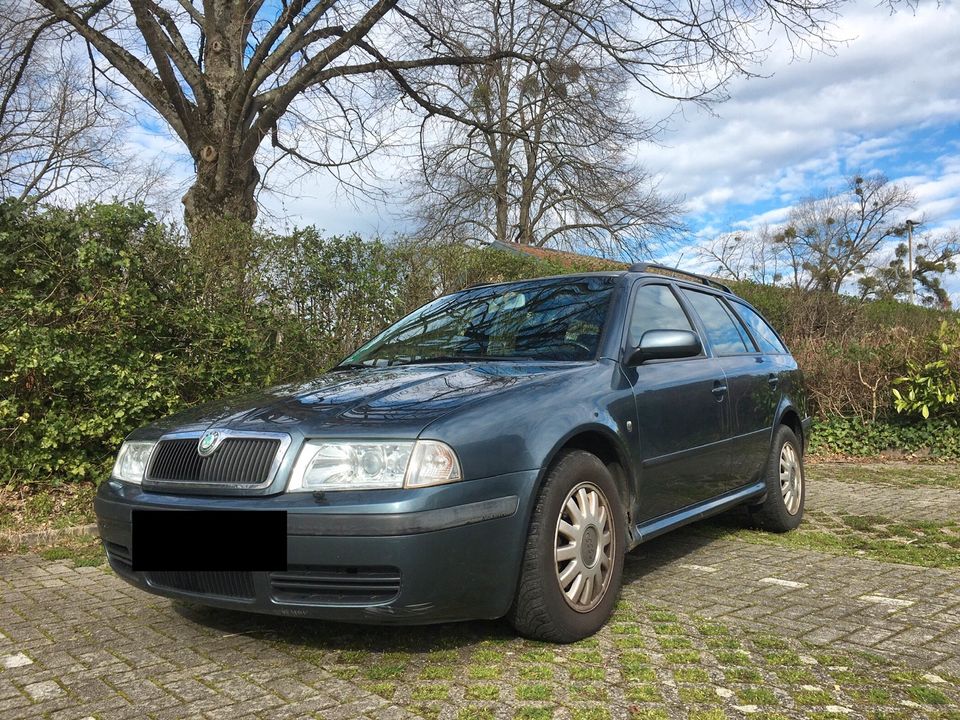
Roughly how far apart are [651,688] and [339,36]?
10751mm

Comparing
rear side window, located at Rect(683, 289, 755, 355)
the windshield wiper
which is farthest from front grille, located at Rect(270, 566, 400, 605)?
rear side window, located at Rect(683, 289, 755, 355)

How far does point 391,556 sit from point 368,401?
0.70 metres

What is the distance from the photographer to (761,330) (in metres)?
5.68

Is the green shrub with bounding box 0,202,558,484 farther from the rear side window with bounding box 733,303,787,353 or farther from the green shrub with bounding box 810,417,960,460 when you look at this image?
the green shrub with bounding box 810,417,960,460

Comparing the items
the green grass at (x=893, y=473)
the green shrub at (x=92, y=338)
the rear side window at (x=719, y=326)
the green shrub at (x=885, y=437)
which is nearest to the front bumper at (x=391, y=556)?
the rear side window at (x=719, y=326)

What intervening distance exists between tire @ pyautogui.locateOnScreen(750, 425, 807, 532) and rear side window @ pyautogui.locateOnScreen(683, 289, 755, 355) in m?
0.64

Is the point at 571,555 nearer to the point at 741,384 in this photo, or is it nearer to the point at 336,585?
the point at 336,585

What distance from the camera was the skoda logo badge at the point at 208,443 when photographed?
288cm

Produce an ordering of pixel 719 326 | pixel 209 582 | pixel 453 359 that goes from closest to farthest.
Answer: pixel 209 582 → pixel 453 359 → pixel 719 326

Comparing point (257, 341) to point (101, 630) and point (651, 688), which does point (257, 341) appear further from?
point (651, 688)

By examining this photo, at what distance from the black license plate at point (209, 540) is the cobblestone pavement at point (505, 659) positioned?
429mm

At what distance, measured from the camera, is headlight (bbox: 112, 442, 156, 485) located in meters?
3.16

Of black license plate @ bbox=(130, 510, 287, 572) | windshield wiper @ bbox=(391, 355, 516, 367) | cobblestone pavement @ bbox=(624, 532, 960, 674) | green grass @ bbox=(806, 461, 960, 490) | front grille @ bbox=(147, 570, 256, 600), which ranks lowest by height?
green grass @ bbox=(806, 461, 960, 490)

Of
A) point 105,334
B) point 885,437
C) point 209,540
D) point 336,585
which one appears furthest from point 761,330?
point 885,437
